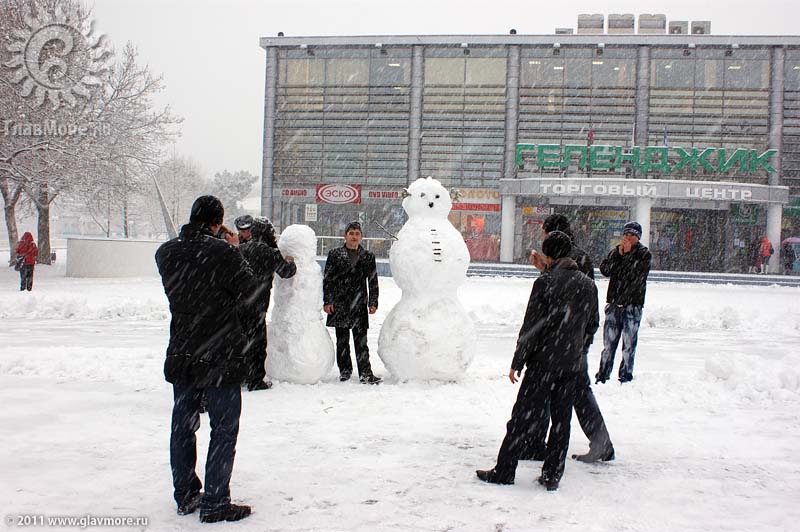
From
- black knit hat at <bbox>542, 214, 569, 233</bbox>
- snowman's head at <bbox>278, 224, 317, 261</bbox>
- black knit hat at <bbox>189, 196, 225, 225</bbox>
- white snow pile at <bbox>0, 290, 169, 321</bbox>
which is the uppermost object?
black knit hat at <bbox>542, 214, 569, 233</bbox>

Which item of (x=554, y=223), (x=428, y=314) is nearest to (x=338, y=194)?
(x=428, y=314)

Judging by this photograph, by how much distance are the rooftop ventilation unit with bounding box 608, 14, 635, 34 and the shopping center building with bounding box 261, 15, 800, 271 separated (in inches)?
2.9

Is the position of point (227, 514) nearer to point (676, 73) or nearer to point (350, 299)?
point (350, 299)

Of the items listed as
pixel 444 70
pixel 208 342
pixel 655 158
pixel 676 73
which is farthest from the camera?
pixel 444 70

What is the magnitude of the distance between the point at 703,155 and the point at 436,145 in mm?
12493

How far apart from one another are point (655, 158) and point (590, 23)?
8.80m

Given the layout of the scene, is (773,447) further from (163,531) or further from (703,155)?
(703,155)

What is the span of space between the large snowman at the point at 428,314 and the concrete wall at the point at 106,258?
61.2ft

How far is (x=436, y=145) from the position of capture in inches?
1341

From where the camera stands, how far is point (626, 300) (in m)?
8.02

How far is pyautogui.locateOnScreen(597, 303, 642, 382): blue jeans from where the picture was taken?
797cm

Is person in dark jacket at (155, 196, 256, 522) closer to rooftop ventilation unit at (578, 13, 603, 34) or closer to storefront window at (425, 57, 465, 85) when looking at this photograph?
storefront window at (425, 57, 465, 85)

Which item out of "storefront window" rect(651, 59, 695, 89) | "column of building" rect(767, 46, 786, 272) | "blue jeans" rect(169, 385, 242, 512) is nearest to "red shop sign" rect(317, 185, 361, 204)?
"storefront window" rect(651, 59, 695, 89)

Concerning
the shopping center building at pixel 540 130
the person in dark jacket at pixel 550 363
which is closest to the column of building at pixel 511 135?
the shopping center building at pixel 540 130
